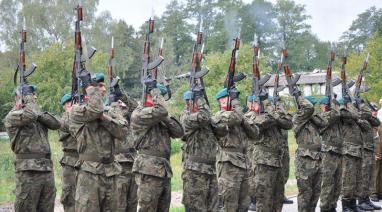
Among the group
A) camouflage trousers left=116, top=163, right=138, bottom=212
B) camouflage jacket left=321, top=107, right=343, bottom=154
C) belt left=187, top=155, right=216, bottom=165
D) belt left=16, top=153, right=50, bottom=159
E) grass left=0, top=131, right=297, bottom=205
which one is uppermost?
camouflage jacket left=321, top=107, right=343, bottom=154

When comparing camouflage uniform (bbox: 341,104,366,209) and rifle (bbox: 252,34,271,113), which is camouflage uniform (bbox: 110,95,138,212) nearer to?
rifle (bbox: 252,34,271,113)

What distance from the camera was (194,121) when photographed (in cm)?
869

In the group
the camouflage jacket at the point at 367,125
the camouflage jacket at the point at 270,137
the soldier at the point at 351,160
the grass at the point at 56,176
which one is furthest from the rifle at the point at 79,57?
the camouflage jacket at the point at 367,125

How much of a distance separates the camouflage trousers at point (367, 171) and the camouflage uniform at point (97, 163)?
7.11 metres

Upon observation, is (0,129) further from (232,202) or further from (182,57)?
(232,202)

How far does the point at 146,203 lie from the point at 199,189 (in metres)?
1.12

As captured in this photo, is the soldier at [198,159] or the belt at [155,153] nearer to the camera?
the belt at [155,153]

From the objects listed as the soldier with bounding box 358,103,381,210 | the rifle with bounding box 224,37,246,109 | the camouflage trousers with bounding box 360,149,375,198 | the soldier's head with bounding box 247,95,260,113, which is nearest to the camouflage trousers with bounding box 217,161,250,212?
the rifle with bounding box 224,37,246,109

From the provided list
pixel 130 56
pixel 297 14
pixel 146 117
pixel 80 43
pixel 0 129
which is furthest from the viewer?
pixel 297 14

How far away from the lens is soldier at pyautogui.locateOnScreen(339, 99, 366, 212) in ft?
38.2

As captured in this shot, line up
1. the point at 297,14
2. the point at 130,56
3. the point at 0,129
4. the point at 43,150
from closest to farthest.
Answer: the point at 43,150 < the point at 0,129 < the point at 130,56 < the point at 297,14

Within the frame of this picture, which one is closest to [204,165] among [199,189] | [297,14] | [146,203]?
[199,189]

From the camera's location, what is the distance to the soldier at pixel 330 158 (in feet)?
35.2

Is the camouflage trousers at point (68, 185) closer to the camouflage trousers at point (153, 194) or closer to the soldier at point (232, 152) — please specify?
the camouflage trousers at point (153, 194)
